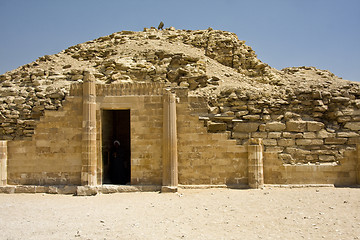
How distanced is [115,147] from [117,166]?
1.01 meters

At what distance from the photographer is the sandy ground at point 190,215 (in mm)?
6957

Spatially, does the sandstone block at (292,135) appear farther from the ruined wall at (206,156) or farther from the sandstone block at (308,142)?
the ruined wall at (206,156)

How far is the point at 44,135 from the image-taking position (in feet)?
40.9

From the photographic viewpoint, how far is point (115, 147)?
14359 millimetres

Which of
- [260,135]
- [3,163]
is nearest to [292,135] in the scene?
[260,135]

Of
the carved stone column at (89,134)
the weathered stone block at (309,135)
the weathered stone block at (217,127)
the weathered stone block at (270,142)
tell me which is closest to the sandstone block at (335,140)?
the weathered stone block at (309,135)

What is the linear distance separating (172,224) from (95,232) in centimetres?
191

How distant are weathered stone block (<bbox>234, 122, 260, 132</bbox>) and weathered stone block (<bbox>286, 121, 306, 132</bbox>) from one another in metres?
1.29

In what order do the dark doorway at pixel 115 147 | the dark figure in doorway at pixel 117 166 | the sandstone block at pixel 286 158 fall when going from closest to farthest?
1. the sandstone block at pixel 286 158
2. the dark doorway at pixel 115 147
3. the dark figure in doorway at pixel 117 166

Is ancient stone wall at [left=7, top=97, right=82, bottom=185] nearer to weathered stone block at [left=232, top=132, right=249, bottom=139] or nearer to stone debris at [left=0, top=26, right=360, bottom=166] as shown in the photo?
stone debris at [left=0, top=26, right=360, bottom=166]

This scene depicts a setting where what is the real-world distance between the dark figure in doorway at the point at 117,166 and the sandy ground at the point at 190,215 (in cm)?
289

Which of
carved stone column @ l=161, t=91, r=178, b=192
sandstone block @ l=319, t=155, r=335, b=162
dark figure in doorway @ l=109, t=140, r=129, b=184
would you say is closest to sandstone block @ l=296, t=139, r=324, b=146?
sandstone block @ l=319, t=155, r=335, b=162

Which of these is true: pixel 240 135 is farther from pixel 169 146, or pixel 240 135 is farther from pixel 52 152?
→ pixel 52 152

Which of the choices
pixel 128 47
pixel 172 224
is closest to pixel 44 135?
pixel 172 224
